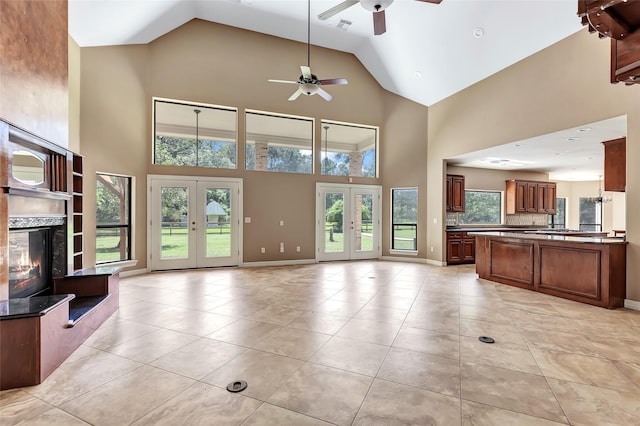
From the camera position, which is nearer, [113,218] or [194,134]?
[113,218]

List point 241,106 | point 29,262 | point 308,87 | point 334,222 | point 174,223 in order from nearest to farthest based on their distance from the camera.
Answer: point 29,262
point 308,87
point 174,223
point 241,106
point 334,222

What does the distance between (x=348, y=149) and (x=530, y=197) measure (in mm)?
5733

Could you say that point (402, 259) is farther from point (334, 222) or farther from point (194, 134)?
point (194, 134)

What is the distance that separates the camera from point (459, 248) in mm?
7484

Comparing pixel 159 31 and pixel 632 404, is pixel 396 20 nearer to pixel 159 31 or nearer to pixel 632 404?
pixel 159 31

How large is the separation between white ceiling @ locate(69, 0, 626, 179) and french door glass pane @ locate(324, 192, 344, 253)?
3331 millimetres

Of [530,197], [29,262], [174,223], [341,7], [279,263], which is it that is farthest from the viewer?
[530,197]

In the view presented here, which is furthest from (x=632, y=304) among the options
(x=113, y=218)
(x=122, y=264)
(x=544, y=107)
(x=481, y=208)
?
(x=113, y=218)

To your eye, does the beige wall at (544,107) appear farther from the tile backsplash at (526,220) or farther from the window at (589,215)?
the window at (589,215)

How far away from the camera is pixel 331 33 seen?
23.5 feet

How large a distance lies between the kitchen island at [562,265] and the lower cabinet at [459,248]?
1426mm

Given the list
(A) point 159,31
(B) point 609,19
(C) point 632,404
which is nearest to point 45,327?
(B) point 609,19

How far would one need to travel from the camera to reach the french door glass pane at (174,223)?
21.5 feet

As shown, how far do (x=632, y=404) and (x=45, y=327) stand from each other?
4248 mm
